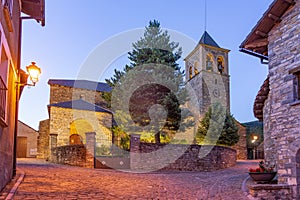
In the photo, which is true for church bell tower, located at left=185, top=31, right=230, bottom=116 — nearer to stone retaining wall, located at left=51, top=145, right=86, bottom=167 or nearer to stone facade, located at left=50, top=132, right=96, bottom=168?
stone retaining wall, located at left=51, top=145, right=86, bottom=167

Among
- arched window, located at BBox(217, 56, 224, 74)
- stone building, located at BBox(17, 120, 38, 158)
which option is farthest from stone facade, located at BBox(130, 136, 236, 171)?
arched window, located at BBox(217, 56, 224, 74)

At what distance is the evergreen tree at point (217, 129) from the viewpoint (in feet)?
73.3

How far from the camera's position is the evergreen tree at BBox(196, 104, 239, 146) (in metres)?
22.3

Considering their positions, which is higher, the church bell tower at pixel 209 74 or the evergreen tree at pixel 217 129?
the church bell tower at pixel 209 74

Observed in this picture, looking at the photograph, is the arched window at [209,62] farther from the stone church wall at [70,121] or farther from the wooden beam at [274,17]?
the wooden beam at [274,17]

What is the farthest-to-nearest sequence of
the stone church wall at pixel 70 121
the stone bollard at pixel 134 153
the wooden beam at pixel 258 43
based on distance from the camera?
the stone church wall at pixel 70 121 → the stone bollard at pixel 134 153 → the wooden beam at pixel 258 43

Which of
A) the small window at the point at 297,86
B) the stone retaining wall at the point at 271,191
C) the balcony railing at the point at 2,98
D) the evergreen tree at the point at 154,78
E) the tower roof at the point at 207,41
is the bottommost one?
the stone retaining wall at the point at 271,191

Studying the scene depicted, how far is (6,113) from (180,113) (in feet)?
38.3

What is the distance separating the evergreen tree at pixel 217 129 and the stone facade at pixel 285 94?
40.5 feet

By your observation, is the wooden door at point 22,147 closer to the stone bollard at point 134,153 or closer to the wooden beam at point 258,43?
the stone bollard at point 134,153

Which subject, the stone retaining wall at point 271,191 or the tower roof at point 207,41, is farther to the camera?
the tower roof at point 207,41

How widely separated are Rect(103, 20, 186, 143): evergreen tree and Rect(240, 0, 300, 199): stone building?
7537 millimetres

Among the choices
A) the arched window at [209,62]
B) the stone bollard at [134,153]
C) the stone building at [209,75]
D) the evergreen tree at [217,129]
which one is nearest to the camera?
the stone bollard at [134,153]

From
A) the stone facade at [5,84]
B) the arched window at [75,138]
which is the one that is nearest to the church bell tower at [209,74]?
the arched window at [75,138]
